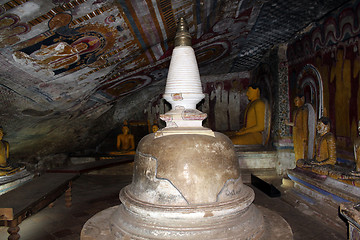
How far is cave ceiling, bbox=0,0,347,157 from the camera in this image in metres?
3.11

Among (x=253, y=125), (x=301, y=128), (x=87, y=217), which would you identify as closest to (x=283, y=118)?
(x=253, y=125)

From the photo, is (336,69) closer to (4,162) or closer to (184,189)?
(184,189)

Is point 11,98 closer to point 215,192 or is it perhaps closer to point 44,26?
point 44,26

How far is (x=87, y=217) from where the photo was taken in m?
4.21

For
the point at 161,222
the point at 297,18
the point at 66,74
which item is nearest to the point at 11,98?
the point at 66,74

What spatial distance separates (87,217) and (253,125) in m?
4.77

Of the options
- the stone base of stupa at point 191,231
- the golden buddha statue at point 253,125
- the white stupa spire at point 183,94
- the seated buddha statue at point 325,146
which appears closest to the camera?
the stone base of stupa at point 191,231

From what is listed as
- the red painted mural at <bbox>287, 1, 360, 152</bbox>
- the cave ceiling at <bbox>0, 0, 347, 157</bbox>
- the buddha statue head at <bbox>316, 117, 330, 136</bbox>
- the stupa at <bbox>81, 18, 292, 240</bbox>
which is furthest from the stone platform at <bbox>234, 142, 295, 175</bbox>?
the stupa at <bbox>81, 18, 292, 240</bbox>

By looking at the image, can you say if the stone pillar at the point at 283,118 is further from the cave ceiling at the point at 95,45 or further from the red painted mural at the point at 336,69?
the red painted mural at the point at 336,69

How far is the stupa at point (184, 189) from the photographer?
2402 millimetres

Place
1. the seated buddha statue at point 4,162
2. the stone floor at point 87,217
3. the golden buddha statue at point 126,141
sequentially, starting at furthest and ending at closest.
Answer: the golden buddha statue at point 126,141 < the seated buddha statue at point 4,162 < the stone floor at point 87,217

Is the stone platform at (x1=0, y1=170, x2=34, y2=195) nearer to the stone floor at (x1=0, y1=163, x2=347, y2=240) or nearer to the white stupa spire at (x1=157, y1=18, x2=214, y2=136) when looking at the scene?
the stone floor at (x1=0, y1=163, x2=347, y2=240)

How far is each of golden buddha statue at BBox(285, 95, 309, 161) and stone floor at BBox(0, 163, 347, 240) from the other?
44.3 inches

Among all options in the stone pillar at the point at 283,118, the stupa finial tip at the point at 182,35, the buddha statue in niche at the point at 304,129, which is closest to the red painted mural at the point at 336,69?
the buddha statue in niche at the point at 304,129
